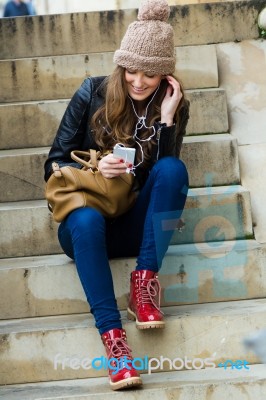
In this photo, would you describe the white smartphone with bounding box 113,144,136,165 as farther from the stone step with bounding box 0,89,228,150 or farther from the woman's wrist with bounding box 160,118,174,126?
the stone step with bounding box 0,89,228,150

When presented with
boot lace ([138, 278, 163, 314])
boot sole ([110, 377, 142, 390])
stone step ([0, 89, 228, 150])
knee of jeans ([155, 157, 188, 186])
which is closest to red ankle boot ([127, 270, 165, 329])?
boot lace ([138, 278, 163, 314])

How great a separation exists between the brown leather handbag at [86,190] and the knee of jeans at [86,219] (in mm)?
31

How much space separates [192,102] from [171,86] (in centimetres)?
100

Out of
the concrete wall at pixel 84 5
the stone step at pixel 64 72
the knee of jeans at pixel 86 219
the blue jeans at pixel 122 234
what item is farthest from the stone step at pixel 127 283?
the concrete wall at pixel 84 5

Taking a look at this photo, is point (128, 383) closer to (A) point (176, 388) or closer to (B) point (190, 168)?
(A) point (176, 388)

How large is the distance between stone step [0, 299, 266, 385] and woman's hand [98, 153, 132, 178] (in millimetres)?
593

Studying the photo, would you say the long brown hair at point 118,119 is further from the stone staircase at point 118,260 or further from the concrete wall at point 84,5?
the concrete wall at point 84,5

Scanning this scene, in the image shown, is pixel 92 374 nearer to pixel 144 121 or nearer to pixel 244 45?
pixel 144 121

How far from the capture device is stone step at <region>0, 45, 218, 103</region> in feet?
15.7

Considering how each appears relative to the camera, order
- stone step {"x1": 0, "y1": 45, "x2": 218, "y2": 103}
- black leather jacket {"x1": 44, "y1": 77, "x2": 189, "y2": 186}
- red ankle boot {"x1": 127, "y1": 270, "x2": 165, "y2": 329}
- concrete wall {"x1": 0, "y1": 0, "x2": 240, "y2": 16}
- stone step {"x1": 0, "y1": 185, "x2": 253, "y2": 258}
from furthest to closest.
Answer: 1. concrete wall {"x1": 0, "y1": 0, "x2": 240, "y2": 16}
2. stone step {"x1": 0, "y1": 45, "x2": 218, "y2": 103}
3. stone step {"x1": 0, "y1": 185, "x2": 253, "y2": 258}
4. black leather jacket {"x1": 44, "y1": 77, "x2": 189, "y2": 186}
5. red ankle boot {"x1": 127, "y1": 270, "x2": 165, "y2": 329}

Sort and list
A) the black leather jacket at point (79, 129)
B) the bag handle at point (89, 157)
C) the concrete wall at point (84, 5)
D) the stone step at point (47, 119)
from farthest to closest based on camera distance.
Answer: the concrete wall at point (84, 5)
the stone step at point (47, 119)
the black leather jacket at point (79, 129)
the bag handle at point (89, 157)

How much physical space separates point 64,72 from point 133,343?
2025mm

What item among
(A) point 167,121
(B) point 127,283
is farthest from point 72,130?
(B) point 127,283

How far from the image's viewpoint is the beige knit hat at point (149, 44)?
3.42 m
